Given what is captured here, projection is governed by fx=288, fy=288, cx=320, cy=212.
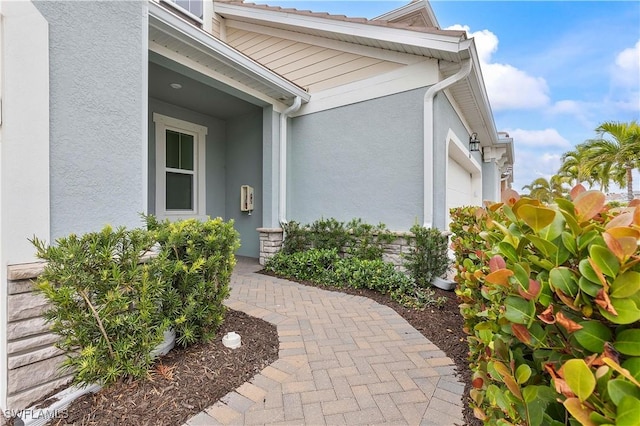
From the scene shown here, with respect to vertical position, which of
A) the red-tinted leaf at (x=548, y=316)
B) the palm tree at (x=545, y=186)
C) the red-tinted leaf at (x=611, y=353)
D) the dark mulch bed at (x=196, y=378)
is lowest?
the dark mulch bed at (x=196, y=378)

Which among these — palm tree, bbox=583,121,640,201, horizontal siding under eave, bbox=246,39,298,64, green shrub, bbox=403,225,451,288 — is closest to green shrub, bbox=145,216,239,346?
green shrub, bbox=403,225,451,288

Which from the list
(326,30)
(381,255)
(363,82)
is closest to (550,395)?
(381,255)

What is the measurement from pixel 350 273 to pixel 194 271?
3092 millimetres

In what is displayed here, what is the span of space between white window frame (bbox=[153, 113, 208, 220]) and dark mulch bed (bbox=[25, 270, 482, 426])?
407 cm

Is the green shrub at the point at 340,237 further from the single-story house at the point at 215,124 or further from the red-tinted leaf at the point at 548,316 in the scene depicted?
the red-tinted leaf at the point at 548,316

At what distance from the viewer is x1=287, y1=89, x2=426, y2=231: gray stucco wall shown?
17.1ft

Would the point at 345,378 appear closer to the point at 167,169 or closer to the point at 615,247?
the point at 615,247

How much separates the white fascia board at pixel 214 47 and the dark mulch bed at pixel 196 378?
395 cm

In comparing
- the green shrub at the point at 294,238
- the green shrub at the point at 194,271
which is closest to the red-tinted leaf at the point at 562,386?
the green shrub at the point at 194,271

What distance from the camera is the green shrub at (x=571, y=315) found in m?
0.67

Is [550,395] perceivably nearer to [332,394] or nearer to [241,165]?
[332,394]

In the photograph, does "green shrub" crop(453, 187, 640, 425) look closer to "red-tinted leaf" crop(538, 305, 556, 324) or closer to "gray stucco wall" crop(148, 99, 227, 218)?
"red-tinted leaf" crop(538, 305, 556, 324)

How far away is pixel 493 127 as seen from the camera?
8.01m

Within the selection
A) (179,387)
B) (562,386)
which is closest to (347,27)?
(179,387)
